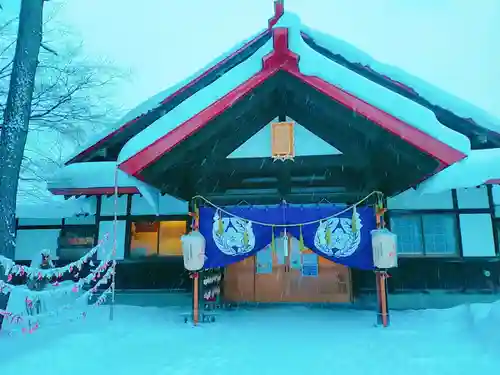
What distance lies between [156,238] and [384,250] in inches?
249

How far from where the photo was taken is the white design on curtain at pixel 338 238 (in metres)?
6.70

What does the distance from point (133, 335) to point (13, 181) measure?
3.69 metres

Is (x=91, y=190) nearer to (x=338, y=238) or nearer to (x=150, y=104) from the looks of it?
(x=150, y=104)

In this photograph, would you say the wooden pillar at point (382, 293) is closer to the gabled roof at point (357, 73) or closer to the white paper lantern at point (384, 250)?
the white paper lantern at point (384, 250)

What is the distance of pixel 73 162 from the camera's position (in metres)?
9.70

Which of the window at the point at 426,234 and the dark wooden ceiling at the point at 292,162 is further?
the window at the point at 426,234

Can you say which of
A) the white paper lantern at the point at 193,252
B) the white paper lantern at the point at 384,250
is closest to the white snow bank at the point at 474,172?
the white paper lantern at the point at 384,250

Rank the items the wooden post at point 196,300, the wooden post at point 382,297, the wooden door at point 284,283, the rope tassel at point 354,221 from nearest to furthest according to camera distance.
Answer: the wooden post at point 382,297 → the rope tassel at point 354,221 → the wooden post at point 196,300 → the wooden door at point 284,283

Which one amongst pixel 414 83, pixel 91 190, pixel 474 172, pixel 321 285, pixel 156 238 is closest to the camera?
pixel 474 172

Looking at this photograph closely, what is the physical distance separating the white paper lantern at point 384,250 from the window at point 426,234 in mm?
3091

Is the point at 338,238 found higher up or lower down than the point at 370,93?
lower down

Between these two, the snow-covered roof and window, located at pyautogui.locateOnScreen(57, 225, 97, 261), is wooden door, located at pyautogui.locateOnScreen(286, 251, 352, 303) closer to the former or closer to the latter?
the snow-covered roof

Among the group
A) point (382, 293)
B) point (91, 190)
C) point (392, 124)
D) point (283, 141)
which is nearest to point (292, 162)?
point (283, 141)

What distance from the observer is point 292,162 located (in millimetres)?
6309
